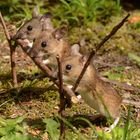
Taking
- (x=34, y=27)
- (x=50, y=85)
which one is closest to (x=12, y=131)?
(x=50, y=85)

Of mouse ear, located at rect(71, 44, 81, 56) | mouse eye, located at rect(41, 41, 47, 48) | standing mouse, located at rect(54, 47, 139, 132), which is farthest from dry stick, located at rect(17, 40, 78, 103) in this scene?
mouse ear, located at rect(71, 44, 81, 56)

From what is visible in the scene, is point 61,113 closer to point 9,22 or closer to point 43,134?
point 43,134

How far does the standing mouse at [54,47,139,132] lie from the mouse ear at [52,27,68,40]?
2.65 feet

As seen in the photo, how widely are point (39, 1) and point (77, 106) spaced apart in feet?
11.4

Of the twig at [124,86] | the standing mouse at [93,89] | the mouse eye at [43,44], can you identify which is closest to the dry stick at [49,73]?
the standing mouse at [93,89]

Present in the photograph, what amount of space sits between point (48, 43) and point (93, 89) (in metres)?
1.42

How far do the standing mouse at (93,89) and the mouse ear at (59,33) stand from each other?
81 centimetres

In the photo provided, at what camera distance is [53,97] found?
622cm

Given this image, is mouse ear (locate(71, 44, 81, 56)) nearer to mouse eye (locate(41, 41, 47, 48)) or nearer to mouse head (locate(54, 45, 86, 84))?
mouse head (locate(54, 45, 86, 84))

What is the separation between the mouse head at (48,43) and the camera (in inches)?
259

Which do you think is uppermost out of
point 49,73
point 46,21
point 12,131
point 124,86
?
point 46,21

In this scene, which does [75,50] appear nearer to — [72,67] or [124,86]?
[72,67]

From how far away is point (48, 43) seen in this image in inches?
264

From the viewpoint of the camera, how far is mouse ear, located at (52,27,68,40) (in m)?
6.57
